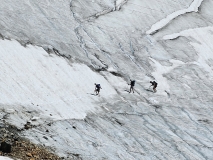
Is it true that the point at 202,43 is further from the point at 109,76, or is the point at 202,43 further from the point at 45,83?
the point at 45,83

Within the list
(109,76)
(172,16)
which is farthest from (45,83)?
(172,16)

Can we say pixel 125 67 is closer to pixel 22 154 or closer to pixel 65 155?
pixel 65 155

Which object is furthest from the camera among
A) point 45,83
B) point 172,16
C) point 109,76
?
point 172,16

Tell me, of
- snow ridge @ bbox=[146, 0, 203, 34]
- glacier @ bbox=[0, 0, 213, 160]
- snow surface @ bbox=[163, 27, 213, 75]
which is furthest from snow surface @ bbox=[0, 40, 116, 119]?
snow surface @ bbox=[163, 27, 213, 75]

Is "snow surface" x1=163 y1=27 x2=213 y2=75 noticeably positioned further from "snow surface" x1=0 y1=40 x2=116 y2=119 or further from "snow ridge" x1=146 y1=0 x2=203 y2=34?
"snow surface" x1=0 y1=40 x2=116 y2=119

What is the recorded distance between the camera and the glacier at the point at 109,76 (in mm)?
26656

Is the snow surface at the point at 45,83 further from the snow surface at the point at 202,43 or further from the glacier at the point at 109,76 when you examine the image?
the snow surface at the point at 202,43

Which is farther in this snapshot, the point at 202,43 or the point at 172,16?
the point at 172,16

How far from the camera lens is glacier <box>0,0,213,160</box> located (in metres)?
26.7

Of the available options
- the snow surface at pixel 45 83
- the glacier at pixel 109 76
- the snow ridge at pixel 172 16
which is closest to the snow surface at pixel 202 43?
the glacier at pixel 109 76

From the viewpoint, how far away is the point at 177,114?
35.8m

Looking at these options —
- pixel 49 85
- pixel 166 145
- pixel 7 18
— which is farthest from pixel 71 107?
pixel 7 18

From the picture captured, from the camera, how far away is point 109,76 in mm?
38500

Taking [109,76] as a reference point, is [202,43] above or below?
above
